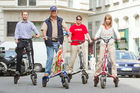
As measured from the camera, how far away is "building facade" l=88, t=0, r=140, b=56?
40.4 m

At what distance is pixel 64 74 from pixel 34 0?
24.4 metres

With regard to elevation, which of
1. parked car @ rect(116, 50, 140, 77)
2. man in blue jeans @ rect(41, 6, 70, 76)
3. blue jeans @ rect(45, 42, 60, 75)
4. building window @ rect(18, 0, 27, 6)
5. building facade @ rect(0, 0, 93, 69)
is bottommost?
parked car @ rect(116, 50, 140, 77)

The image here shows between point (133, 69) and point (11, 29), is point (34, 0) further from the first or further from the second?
point (133, 69)

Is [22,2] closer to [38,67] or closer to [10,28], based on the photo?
[10,28]

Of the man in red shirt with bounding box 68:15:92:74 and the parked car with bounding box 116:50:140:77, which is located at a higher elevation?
the man in red shirt with bounding box 68:15:92:74

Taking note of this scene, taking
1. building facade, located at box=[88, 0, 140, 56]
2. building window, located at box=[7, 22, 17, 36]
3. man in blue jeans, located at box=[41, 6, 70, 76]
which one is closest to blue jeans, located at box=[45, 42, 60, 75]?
man in blue jeans, located at box=[41, 6, 70, 76]

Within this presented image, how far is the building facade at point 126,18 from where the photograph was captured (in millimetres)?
40403

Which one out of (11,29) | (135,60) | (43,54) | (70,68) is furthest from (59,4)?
(70,68)

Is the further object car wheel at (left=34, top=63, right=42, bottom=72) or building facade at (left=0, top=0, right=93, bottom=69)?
building facade at (left=0, top=0, right=93, bottom=69)

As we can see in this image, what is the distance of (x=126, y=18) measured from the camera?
42625 mm

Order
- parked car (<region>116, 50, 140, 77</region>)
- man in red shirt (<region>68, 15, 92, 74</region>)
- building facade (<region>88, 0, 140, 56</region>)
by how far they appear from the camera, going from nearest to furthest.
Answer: man in red shirt (<region>68, 15, 92, 74</region>), parked car (<region>116, 50, 140, 77</region>), building facade (<region>88, 0, 140, 56</region>)

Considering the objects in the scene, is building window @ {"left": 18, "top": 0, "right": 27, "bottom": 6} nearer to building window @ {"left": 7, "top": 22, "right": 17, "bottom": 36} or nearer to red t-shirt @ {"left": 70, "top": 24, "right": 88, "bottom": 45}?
building window @ {"left": 7, "top": 22, "right": 17, "bottom": 36}

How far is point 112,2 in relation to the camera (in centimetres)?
4512

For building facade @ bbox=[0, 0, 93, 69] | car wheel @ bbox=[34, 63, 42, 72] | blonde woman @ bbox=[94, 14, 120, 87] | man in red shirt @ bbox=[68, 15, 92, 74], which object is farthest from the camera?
building facade @ bbox=[0, 0, 93, 69]
